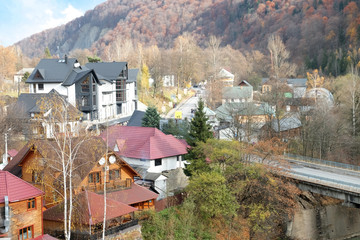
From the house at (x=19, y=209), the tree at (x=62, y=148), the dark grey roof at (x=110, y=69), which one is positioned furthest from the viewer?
the dark grey roof at (x=110, y=69)

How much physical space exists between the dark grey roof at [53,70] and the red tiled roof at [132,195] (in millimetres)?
29101

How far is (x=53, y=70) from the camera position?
54.5 metres

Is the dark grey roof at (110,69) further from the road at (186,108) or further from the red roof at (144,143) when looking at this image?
the red roof at (144,143)

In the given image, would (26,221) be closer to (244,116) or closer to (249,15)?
(244,116)

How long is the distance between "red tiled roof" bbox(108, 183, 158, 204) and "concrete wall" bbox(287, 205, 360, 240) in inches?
523

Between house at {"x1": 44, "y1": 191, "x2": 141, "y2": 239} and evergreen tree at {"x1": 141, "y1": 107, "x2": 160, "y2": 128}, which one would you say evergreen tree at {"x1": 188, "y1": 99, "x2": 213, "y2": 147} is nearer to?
house at {"x1": 44, "y1": 191, "x2": 141, "y2": 239}

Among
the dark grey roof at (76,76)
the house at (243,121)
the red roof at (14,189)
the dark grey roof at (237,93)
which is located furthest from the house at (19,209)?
the dark grey roof at (237,93)

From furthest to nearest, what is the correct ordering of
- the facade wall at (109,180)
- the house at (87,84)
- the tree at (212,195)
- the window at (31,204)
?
the house at (87,84), the tree at (212,195), the facade wall at (109,180), the window at (31,204)

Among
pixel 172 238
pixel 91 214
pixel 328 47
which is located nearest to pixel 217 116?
pixel 172 238

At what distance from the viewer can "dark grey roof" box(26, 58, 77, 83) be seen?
5328cm

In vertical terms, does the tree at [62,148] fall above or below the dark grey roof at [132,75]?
below

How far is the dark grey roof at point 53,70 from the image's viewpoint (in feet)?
175

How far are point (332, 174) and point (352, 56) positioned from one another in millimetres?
71547

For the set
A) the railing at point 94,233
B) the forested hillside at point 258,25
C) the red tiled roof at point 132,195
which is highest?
the forested hillside at point 258,25
